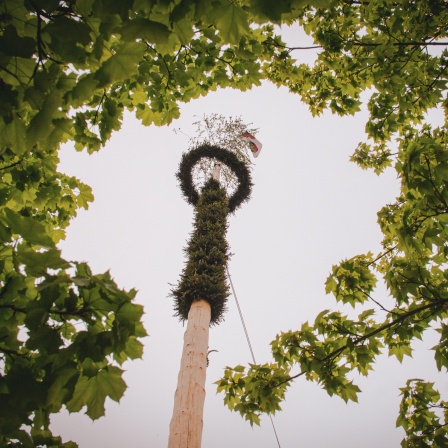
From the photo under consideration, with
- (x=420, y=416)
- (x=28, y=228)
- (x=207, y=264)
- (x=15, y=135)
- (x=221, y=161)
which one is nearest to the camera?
(x=28, y=228)

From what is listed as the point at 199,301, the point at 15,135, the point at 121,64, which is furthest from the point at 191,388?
the point at 121,64

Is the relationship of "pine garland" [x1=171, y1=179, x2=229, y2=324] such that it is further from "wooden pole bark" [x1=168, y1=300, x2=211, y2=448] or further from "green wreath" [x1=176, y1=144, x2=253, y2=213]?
"green wreath" [x1=176, y1=144, x2=253, y2=213]

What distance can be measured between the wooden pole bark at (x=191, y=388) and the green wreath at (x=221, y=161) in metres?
5.27

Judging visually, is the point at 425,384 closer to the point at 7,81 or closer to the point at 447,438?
the point at 447,438

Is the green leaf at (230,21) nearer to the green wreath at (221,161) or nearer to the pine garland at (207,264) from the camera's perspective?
the pine garland at (207,264)

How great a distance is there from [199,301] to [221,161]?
638 cm

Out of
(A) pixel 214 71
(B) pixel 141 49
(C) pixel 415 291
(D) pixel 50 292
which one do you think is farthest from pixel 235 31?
(C) pixel 415 291

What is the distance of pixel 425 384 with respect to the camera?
2889 mm

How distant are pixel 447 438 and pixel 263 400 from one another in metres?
1.50

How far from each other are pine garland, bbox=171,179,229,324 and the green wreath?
233 cm

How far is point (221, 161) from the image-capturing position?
1030 centimetres

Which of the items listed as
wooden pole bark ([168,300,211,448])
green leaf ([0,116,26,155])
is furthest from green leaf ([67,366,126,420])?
wooden pole bark ([168,300,211,448])

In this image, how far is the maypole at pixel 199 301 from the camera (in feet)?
11.1

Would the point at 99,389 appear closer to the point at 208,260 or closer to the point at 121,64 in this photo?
the point at 121,64
